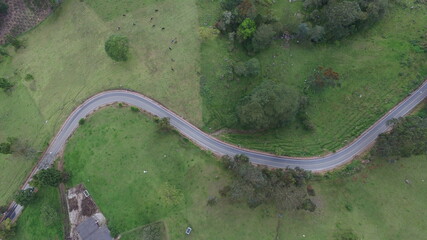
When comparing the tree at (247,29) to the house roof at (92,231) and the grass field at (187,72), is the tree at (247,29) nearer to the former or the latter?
the grass field at (187,72)

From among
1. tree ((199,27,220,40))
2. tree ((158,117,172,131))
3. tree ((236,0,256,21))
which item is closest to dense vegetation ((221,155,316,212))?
tree ((158,117,172,131))

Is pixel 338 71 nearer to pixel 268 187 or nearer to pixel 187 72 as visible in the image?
pixel 268 187

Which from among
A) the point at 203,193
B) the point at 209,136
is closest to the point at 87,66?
the point at 209,136

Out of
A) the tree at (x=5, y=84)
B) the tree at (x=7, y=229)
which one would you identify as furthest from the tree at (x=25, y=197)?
the tree at (x=5, y=84)

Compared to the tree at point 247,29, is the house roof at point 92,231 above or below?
below

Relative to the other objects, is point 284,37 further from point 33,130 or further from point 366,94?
point 33,130

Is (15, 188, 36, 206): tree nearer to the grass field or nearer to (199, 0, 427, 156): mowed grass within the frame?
the grass field
